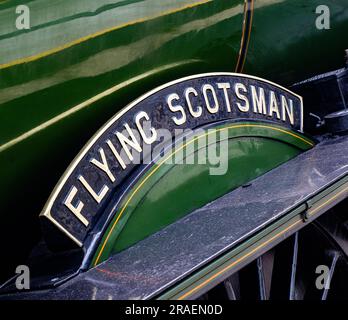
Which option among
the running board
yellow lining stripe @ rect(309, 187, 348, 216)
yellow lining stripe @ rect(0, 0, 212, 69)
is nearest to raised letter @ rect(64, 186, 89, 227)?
the running board

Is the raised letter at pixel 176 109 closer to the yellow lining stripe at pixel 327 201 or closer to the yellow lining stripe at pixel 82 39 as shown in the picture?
the yellow lining stripe at pixel 82 39

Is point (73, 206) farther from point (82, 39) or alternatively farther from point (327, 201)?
point (327, 201)

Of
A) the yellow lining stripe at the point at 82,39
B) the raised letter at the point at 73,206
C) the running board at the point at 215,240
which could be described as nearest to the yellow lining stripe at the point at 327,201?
the running board at the point at 215,240

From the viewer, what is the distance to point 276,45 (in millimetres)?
2695

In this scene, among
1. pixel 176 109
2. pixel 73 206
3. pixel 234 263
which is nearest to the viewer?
pixel 234 263

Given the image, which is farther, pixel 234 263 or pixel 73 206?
pixel 73 206

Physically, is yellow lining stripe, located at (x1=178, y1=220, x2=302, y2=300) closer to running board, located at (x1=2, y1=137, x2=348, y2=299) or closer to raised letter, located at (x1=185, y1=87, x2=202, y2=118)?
running board, located at (x1=2, y1=137, x2=348, y2=299)

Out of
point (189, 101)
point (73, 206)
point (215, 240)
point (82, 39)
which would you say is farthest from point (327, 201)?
point (82, 39)

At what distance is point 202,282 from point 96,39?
79 cm

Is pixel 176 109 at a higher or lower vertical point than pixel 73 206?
higher

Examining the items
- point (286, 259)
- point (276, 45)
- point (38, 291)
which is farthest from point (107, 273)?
point (276, 45)

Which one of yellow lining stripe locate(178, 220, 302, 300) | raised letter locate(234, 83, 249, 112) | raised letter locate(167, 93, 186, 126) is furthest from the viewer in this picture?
raised letter locate(234, 83, 249, 112)

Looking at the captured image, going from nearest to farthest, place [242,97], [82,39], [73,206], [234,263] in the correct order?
[234,263]
[73,206]
[82,39]
[242,97]

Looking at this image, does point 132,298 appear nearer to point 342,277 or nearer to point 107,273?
point 107,273
